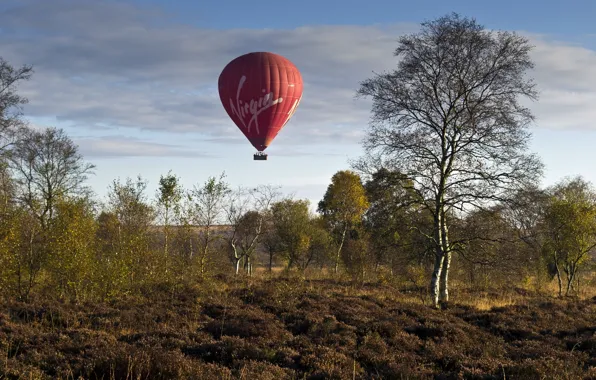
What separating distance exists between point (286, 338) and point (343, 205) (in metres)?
31.7

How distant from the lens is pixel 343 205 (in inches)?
1752

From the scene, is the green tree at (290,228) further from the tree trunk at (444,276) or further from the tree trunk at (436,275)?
the tree trunk at (436,275)

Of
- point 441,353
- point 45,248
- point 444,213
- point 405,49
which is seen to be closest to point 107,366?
point 441,353

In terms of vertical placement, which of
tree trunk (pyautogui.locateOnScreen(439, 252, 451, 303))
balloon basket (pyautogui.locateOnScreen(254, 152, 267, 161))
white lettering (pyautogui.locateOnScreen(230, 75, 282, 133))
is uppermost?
white lettering (pyautogui.locateOnScreen(230, 75, 282, 133))

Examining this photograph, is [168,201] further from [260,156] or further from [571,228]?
[571,228]

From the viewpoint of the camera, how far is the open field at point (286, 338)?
Result: 9.47 meters

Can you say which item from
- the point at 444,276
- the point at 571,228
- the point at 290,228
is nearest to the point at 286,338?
the point at 444,276

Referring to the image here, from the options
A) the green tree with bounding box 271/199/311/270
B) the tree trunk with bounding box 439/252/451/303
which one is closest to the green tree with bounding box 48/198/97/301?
the tree trunk with bounding box 439/252/451/303

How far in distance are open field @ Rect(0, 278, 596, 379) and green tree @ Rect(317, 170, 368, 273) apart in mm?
22114

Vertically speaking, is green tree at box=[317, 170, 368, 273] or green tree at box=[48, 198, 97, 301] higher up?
green tree at box=[317, 170, 368, 273]

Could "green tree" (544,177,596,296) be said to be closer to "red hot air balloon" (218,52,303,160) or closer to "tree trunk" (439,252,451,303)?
"tree trunk" (439,252,451,303)

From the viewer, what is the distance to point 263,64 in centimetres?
2858

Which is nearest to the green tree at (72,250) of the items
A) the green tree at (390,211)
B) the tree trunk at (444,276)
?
the green tree at (390,211)

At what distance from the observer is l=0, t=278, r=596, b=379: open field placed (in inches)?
373
